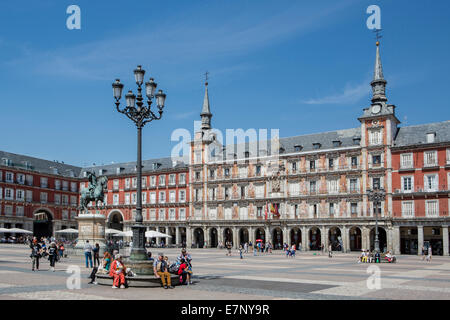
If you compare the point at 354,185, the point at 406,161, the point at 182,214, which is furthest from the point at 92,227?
the point at 182,214

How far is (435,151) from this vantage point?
54.0 metres

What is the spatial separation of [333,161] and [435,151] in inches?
494

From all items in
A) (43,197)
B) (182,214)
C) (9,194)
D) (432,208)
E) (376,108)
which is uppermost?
(376,108)

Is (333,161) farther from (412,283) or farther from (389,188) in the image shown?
(412,283)

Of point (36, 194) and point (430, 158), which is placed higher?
point (430, 158)

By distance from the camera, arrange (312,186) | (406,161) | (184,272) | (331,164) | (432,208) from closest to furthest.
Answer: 1. (184,272)
2. (432,208)
3. (406,161)
4. (331,164)
5. (312,186)

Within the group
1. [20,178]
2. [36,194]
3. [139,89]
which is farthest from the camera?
[36,194]

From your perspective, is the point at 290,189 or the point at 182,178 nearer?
the point at 290,189

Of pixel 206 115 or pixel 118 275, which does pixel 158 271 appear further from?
pixel 206 115

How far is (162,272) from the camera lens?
54.7 feet

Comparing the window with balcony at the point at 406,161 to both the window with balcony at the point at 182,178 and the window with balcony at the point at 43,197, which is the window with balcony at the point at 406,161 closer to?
the window with balcony at the point at 182,178

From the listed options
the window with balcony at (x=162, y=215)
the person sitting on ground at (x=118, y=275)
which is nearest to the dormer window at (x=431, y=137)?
the window with balcony at (x=162, y=215)

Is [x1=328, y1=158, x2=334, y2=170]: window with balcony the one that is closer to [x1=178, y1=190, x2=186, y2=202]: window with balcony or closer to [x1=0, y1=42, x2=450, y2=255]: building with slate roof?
[x1=0, y1=42, x2=450, y2=255]: building with slate roof
